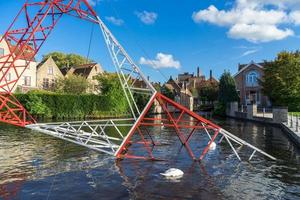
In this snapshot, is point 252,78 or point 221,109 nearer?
point 221,109

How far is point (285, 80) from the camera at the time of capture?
51.7 m

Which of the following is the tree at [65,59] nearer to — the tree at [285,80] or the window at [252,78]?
the window at [252,78]

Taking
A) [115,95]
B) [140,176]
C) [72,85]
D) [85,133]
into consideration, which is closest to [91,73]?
[72,85]

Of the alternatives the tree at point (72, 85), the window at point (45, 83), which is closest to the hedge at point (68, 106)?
the tree at point (72, 85)

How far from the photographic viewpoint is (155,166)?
16.6 m

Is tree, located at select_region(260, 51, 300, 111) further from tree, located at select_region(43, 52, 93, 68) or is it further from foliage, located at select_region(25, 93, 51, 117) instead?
tree, located at select_region(43, 52, 93, 68)

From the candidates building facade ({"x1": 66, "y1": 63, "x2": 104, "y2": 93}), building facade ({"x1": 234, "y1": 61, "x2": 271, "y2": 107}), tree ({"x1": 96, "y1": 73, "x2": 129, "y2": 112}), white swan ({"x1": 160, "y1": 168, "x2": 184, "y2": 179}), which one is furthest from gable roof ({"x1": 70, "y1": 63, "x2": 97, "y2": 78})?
white swan ({"x1": 160, "y1": 168, "x2": 184, "y2": 179})

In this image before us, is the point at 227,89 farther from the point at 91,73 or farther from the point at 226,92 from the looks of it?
the point at 91,73

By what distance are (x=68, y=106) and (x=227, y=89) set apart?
3181cm

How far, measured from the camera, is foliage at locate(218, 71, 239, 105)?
69000 millimetres

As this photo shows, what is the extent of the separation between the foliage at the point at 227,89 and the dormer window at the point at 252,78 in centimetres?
741

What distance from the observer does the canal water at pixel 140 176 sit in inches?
480

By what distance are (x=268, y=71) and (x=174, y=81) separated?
2313 inches

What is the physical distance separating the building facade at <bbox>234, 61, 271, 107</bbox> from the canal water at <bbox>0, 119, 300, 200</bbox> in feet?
179
